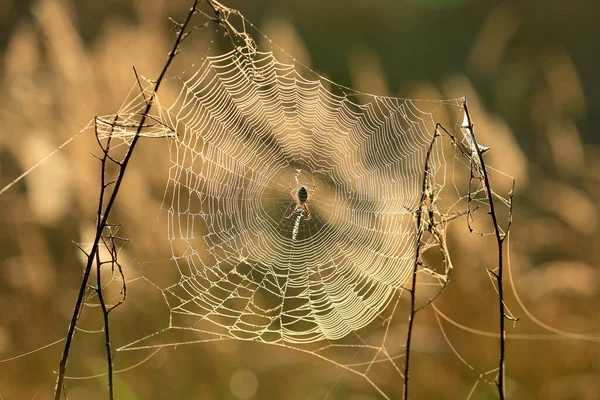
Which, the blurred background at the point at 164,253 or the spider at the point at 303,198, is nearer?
the blurred background at the point at 164,253

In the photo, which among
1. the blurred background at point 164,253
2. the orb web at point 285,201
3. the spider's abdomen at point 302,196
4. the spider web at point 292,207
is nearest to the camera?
the blurred background at point 164,253

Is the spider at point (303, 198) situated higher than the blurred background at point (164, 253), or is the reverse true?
the spider at point (303, 198)

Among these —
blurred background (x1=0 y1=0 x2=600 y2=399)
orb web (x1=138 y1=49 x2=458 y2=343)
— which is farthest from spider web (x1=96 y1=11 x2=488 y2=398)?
blurred background (x1=0 y1=0 x2=600 y2=399)

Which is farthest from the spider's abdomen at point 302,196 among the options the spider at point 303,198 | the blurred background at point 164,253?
the blurred background at point 164,253

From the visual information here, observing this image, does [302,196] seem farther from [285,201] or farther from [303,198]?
[285,201]

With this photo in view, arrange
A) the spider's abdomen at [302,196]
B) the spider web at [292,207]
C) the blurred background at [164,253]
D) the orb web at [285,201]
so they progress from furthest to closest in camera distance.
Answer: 1. the spider's abdomen at [302,196]
2. the orb web at [285,201]
3. the spider web at [292,207]
4. the blurred background at [164,253]

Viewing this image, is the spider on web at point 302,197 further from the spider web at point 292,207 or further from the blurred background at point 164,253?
the blurred background at point 164,253

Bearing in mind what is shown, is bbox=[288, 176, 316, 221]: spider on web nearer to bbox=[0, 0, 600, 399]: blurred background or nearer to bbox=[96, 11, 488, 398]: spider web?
bbox=[96, 11, 488, 398]: spider web

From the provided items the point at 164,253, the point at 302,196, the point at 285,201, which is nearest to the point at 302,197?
the point at 302,196
